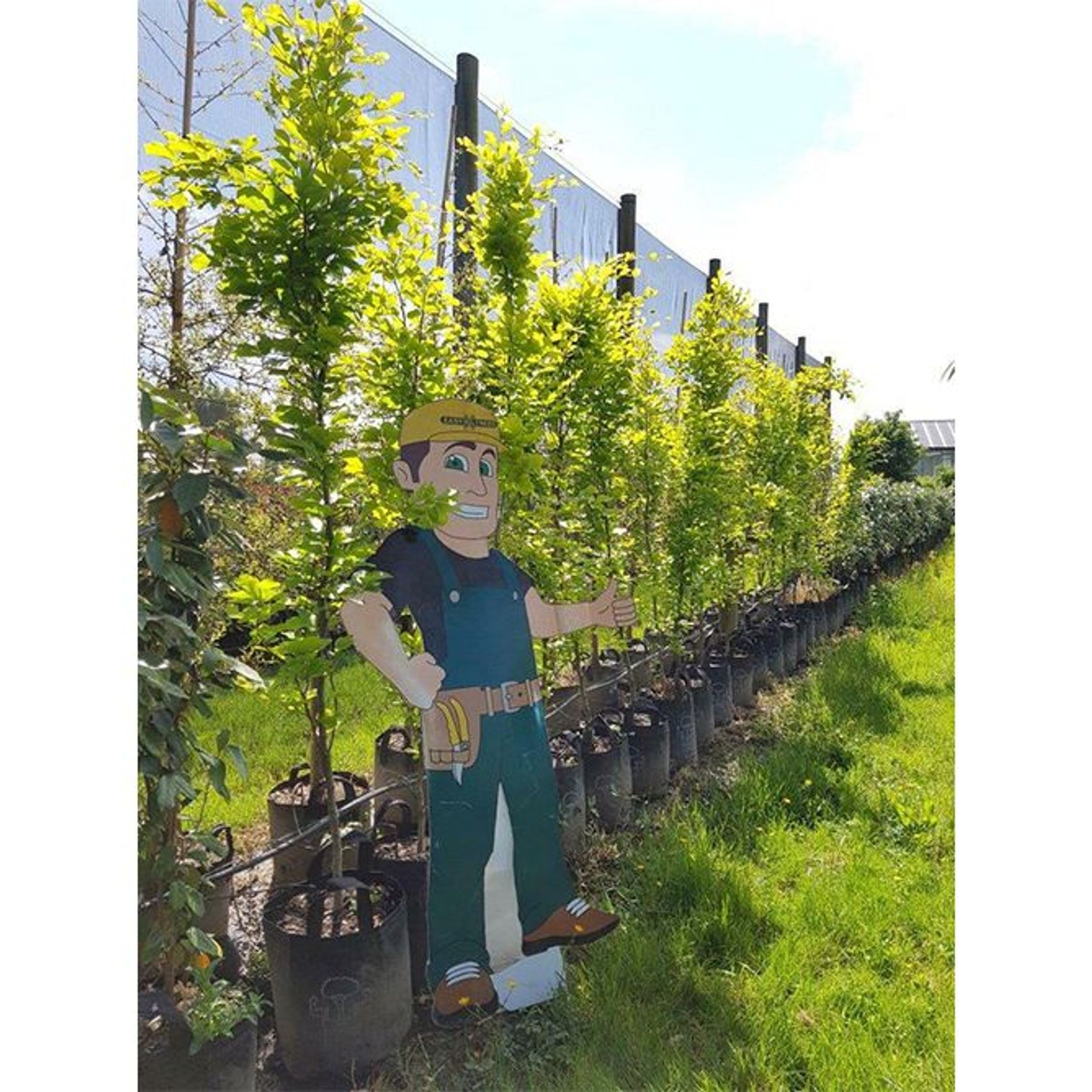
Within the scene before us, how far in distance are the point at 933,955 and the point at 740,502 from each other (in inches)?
109

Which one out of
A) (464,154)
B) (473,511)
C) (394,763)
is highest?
(464,154)

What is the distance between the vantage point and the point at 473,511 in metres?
2.17

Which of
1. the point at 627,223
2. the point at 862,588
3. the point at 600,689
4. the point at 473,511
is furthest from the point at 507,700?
the point at 862,588

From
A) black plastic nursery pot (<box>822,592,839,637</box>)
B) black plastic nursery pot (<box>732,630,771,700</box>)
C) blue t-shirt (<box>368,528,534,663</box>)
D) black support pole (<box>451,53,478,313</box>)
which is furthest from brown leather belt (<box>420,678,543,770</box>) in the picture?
black plastic nursery pot (<box>822,592,839,637</box>)

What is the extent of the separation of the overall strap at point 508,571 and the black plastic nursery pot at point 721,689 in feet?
7.40

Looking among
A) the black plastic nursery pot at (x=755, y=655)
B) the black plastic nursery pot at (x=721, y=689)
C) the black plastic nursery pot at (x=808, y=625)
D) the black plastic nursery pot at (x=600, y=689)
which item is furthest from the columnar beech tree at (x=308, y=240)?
the black plastic nursery pot at (x=808, y=625)

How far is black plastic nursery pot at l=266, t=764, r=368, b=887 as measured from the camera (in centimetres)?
243

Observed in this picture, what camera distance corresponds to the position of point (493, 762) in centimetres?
215

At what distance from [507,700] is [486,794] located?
0.83 ft

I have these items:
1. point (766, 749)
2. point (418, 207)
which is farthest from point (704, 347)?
point (418, 207)

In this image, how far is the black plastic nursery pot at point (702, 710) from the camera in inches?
159

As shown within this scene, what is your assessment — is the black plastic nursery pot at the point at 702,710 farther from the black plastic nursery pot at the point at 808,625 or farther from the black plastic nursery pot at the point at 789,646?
the black plastic nursery pot at the point at 808,625

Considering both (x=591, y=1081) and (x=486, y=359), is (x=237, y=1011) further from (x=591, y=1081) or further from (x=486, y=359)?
(x=486, y=359)

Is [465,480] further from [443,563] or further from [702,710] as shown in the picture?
[702,710]
